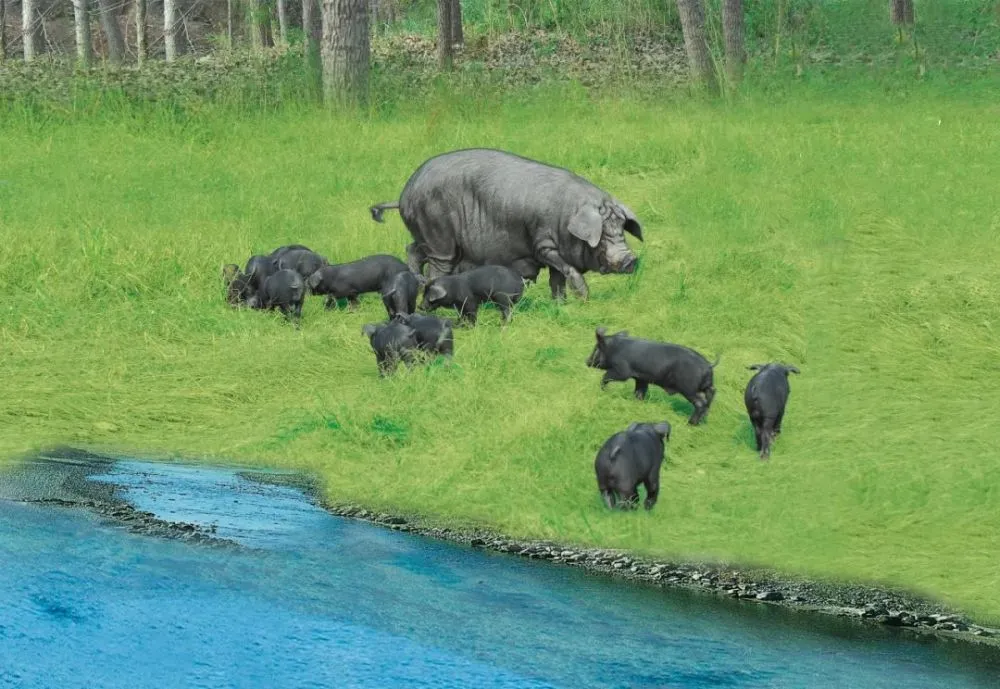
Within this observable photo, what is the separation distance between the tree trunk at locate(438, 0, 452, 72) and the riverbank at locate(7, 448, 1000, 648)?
16.9 m

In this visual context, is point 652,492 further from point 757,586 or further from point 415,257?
point 415,257

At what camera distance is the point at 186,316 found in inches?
484

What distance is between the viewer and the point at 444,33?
82.3 feet

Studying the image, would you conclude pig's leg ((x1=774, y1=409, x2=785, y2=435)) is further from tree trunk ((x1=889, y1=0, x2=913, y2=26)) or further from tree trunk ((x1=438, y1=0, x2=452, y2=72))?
tree trunk ((x1=889, y1=0, x2=913, y2=26))

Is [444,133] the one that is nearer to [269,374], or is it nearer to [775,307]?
[775,307]

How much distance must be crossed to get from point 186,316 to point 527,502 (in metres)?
5.13

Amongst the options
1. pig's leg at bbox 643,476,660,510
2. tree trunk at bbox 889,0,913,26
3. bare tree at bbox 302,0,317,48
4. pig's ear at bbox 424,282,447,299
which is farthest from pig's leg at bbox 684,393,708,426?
tree trunk at bbox 889,0,913,26

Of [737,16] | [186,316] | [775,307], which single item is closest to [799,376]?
[775,307]

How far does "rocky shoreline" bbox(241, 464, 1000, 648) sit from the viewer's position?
680cm

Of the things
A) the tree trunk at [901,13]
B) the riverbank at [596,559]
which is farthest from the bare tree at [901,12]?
the riverbank at [596,559]

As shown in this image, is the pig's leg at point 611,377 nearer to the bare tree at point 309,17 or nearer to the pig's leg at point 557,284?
the pig's leg at point 557,284

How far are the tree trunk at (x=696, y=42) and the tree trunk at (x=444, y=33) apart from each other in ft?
14.9

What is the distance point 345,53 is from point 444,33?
512cm

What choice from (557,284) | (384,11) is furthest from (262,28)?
(557,284)
